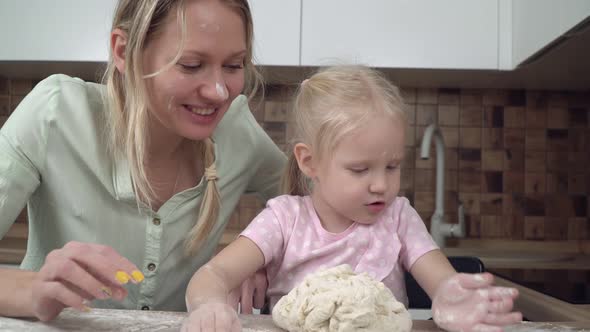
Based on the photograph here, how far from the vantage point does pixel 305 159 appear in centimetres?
102

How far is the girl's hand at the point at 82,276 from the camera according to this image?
681mm

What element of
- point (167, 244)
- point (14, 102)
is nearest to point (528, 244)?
point (167, 244)

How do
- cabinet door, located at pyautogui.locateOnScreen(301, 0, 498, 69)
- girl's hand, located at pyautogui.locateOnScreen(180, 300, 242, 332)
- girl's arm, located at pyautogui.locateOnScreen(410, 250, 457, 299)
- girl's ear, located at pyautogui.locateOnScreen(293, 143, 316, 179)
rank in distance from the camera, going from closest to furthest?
girl's hand, located at pyautogui.locateOnScreen(180, 300, 242, 332) → girl's arm, located at pyautogui.locateOnScreen(410, 250, 457, 299) → girl's ear, located at pyautogui.locateOnScreen(293, 143, 316, 179) → cabinet door, located at pyautogui.locateOnScreen(301, 0, 498, 69)

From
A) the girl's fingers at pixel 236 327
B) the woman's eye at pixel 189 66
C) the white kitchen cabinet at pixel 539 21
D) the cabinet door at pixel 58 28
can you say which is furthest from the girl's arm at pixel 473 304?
the cabinet door at pixel 58 28

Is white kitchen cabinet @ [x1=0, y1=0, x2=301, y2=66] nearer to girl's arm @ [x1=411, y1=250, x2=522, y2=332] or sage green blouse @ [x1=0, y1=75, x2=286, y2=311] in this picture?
sage green blouse @ [x1=0, y1=75, x2=286, y2=311]

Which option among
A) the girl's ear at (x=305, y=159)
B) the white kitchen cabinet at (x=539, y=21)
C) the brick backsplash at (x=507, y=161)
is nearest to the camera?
the girl's ear at (x=305, y=159)

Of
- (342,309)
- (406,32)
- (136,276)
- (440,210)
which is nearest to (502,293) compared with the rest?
(342,309)

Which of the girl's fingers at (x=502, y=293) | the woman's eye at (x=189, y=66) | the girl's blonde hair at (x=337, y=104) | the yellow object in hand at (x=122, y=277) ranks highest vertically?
the woman's eye at (x=189, y=66)

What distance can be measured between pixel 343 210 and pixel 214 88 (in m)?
0.28

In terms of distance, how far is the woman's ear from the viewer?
1013mm

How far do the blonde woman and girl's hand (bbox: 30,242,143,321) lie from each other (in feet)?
0.40

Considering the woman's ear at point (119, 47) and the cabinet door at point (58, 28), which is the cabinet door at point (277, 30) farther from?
the woman's ear at point (119, 47)

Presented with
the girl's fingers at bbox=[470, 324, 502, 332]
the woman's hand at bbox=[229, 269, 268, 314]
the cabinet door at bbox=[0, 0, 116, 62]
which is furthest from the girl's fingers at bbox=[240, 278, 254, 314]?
the cabinet door at bbox=[0, 0, 116, 62]

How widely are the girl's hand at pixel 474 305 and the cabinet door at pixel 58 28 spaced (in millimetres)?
1467
